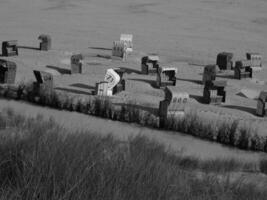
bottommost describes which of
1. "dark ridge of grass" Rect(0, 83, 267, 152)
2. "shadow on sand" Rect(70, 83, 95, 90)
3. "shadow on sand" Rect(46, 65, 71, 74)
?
"dark ridge of grass" Rect(0, 83, 267, 152)

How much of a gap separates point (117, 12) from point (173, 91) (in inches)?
900

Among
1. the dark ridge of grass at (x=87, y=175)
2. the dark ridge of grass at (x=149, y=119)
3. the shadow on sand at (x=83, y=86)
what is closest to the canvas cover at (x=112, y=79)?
the dark ridge of grass at (x=149, y=119)

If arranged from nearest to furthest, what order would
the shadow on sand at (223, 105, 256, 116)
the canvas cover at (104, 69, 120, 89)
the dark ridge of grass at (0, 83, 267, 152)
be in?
the dark ridge of grass at (0, 83, 267, 152) → the shadow on sand at (223, 105, 256, 116) → the canvas cover at (104, 69, 120, 89)

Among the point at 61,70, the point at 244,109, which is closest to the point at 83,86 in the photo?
the point at 61,70

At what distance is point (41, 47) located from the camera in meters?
19.5

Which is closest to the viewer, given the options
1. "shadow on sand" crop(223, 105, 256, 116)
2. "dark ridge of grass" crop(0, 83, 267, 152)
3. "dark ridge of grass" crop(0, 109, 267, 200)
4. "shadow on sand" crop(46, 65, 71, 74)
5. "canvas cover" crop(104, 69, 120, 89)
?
"dark ridge of grass" crop(0, 109, 267, 200)

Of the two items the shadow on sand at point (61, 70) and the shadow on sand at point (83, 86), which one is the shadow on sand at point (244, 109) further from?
the shadow on sand at point (61, 70)

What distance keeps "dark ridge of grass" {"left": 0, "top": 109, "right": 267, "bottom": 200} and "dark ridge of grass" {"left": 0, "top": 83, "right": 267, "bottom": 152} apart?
3.78 metres

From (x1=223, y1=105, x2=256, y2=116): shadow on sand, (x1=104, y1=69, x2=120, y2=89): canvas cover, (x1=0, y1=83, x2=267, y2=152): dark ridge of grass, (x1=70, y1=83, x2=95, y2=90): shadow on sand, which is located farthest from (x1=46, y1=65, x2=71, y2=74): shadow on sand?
(x1=223, y1=105, x2=256, y2=116): shadow on sand

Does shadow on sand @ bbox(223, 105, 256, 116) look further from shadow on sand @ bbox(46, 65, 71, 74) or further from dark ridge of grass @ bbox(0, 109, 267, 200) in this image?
dark ridge of grass @ bbox(0, 109, 267, 200)

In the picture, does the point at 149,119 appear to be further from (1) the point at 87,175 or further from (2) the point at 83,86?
(1) the point at 87,175

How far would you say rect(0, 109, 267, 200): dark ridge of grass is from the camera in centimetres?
444

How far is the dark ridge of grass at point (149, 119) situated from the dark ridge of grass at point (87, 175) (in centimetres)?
378

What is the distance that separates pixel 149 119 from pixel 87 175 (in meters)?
6.08
